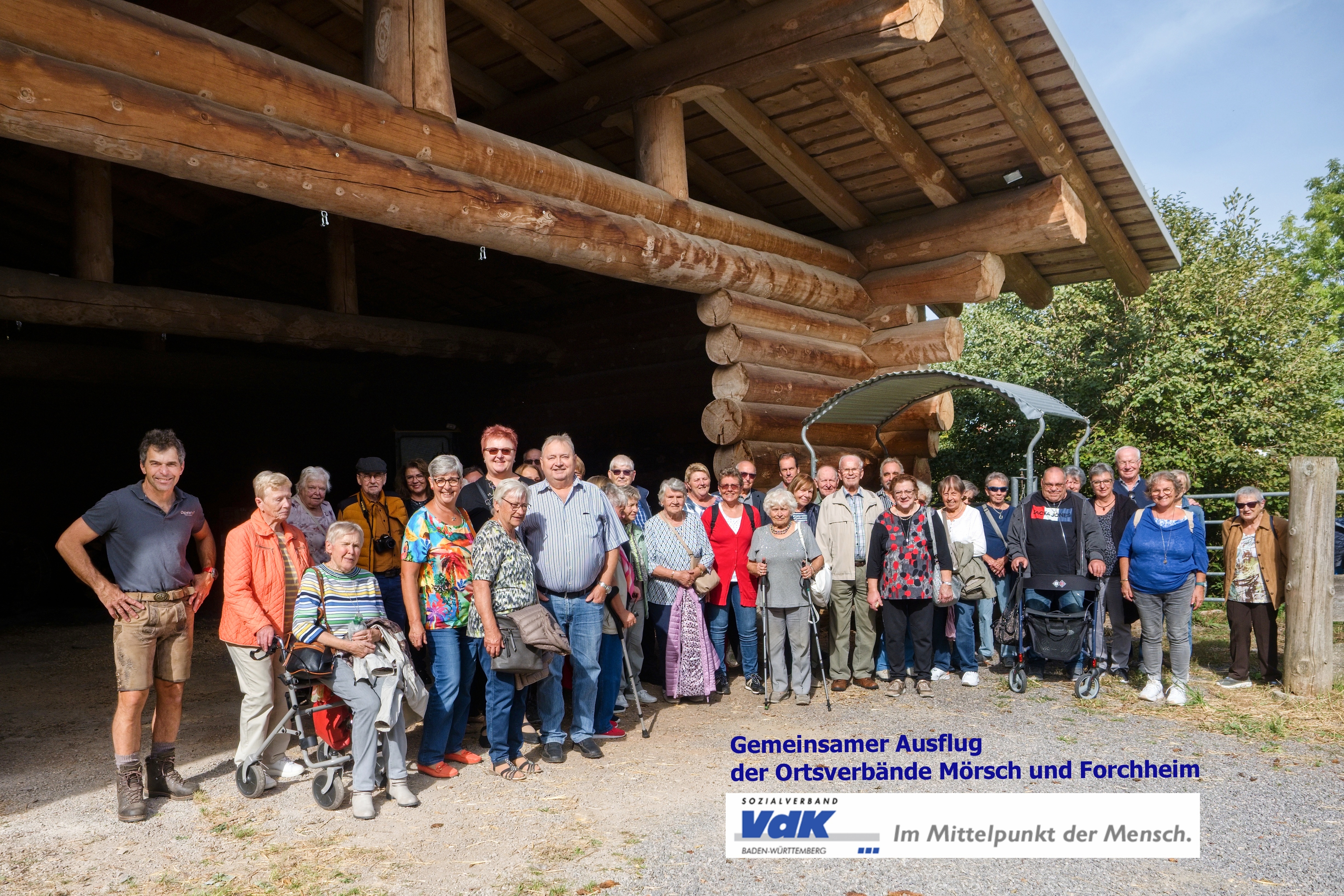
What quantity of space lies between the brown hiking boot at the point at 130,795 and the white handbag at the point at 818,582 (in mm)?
4201

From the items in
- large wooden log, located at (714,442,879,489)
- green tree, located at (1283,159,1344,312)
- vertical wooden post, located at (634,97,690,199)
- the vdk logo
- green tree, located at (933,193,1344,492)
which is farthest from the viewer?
green tree, located at (1283,159,1344,312)

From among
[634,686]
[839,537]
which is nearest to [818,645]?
[839,537]

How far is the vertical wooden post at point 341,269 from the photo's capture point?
10.0 m

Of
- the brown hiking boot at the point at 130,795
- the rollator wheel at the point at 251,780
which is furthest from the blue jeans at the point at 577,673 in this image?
the brown hiking boot at the point at 130,795

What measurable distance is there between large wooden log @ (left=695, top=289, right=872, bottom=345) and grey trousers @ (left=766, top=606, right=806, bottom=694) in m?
3.11

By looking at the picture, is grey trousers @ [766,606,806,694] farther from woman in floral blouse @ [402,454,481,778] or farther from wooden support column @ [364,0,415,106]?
wooden support column @ [364,0,415,106]

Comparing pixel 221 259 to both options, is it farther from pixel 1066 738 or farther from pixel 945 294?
pixel 1066 738

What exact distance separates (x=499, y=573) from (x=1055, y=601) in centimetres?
424

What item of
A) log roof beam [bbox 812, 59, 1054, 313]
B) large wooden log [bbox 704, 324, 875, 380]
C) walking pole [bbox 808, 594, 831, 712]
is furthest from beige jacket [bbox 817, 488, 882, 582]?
log roof beam [bbox 812, 59, 1054, 313]

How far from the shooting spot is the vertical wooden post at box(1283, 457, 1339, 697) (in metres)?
6.59

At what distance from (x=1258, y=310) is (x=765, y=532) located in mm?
13862

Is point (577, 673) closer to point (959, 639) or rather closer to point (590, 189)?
point (959, 639)

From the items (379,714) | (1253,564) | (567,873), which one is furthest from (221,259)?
(1253,564)

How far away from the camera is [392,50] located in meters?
5.84
